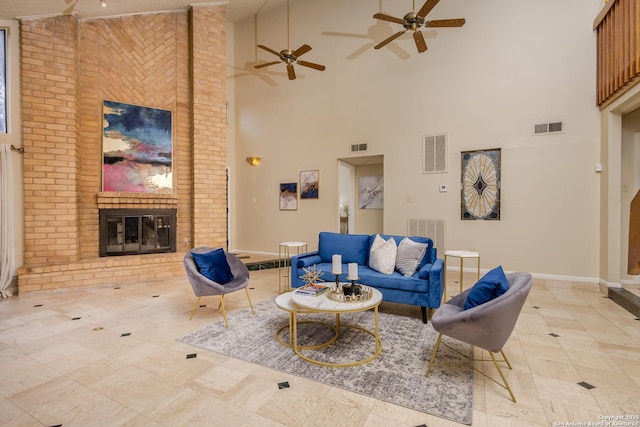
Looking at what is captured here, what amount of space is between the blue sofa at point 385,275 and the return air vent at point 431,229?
2002 millimetres

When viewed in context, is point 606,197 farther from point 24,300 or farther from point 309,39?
point 24,300

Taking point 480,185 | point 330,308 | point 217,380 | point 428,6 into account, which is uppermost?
→ point 428,6

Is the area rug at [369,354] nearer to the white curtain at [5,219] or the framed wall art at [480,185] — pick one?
the framed wall art at [480,185]

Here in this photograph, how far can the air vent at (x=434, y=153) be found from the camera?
19.9 feet

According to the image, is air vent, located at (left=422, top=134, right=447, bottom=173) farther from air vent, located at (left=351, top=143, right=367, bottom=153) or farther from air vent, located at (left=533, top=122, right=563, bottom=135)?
air vent, located at (left=533, top=122, right=563, bottom=135)

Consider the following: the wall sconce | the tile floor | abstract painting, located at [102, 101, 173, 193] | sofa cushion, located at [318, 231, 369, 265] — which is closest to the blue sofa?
sofa cushion, located at [318, 231, 369, 265]

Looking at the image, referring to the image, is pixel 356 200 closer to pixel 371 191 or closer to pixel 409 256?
pixel 371 191

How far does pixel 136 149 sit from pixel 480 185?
6340 mm

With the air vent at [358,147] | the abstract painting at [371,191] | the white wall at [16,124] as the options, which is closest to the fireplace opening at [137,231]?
the white wall at [16,124]

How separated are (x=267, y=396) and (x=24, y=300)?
14.4 ft

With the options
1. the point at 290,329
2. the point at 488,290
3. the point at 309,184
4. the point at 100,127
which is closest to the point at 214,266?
the point at 290,329

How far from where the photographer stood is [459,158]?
5.94 m

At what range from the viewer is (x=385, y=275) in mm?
3916

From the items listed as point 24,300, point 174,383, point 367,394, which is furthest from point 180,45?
point 367,394
